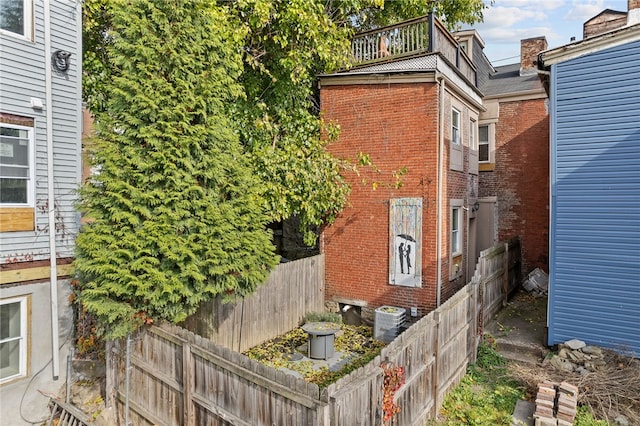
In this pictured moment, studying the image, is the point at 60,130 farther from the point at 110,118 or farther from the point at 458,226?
the point at 458,226

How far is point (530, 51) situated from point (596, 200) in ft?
35.8

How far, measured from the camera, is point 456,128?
456 inches

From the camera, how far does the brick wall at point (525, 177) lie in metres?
14.4

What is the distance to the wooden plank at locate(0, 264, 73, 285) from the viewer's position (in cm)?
671

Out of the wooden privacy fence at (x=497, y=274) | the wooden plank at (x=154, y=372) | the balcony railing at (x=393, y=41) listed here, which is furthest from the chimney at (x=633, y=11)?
the wooden plank at (x=154, y=372)

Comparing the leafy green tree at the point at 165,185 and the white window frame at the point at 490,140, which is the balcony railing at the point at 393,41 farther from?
the white window frame at the point at 490,140

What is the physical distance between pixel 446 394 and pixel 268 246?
14.1 ft

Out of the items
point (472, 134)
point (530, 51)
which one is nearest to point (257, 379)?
point (472, 134)

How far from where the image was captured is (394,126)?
10.4m

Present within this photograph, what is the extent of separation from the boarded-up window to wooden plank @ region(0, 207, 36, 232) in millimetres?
8061

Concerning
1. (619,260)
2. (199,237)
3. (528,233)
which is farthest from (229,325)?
(528,233)

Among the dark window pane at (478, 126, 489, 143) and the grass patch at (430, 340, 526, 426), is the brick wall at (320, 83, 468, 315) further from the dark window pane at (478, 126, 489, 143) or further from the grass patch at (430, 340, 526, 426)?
the dark window pane at (478, 126, 489, 143)

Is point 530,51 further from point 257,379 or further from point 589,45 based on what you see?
point 257,379

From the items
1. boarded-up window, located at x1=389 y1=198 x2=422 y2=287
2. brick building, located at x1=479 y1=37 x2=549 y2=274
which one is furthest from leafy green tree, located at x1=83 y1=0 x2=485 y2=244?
brick building, located at x1=479 y1=37 x2=549 y2=274
